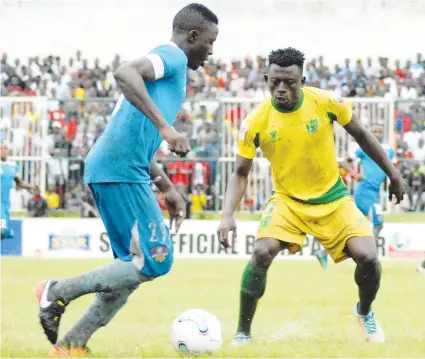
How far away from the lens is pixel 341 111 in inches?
297

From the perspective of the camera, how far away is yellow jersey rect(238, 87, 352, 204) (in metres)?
7.60

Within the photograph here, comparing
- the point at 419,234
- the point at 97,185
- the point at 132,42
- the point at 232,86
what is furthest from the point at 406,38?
the point at 97,185

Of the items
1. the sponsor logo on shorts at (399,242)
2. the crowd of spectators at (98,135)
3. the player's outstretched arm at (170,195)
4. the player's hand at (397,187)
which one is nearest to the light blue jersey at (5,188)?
the crowd of spectators at (98,135)

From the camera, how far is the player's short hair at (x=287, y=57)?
730 cm

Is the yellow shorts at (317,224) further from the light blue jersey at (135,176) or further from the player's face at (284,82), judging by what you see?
the light blue jersey at (135,176)

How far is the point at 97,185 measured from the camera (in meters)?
6.25

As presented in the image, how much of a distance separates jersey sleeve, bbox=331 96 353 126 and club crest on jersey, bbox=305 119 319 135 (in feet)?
0.52

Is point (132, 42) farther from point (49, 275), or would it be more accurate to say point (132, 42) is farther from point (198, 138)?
point (49, 275)

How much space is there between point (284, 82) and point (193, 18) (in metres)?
1.23

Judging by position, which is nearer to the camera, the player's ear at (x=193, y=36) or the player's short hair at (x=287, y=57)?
the player's ear at (x=193, y=36)

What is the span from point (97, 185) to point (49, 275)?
31.3 ft

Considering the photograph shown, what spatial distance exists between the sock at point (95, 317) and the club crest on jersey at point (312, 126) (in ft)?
6.73

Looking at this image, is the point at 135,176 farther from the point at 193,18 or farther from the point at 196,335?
the point at 196,335

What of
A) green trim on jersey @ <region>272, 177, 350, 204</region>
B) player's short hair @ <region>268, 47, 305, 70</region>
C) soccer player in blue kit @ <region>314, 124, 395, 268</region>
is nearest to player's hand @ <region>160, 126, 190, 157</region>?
player's short hair @ <region>268, 47, 305, 70</region>
